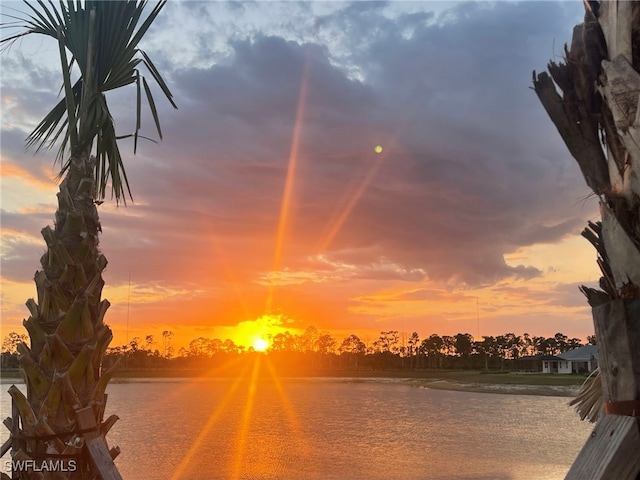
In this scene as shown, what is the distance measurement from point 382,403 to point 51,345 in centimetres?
5689

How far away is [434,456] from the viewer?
2603 cm

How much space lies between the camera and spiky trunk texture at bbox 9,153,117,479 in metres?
4.20

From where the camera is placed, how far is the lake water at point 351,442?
73.8ft

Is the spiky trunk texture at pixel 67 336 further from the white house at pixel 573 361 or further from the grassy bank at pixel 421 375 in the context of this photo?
the white house at pixel 573 361

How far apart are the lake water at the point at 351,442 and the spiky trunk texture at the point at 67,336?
18378mm

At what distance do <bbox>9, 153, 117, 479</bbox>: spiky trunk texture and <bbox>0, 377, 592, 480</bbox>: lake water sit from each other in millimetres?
18378

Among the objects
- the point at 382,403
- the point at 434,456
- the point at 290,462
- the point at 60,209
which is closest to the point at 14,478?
the point at 60,209

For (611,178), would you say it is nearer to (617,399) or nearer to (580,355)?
(617,399)

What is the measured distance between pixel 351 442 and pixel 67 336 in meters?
28.4

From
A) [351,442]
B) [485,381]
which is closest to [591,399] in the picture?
[351,442]

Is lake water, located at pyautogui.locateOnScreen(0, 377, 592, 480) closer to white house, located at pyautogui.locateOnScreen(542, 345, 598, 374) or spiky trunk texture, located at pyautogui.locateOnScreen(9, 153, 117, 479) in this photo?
spiky trunk texture, located at pyautogui.locateOnScreen(9, 153, 117, 479)

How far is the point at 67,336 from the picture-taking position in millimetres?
4281

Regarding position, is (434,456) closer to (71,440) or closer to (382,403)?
(71,440)

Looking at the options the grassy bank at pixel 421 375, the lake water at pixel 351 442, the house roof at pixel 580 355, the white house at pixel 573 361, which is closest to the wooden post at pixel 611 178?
the lake water at pixel 351 442
